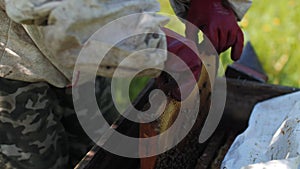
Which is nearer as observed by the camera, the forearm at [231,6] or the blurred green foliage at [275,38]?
the forearm at [231,6]

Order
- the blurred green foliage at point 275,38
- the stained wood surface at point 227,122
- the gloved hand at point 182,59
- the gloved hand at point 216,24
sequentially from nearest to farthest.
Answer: the gloved hand at point 182,59, the gloved hand at point 216,24, the stained wood surface at point 227,122, the blurred green foliage at point 275,38

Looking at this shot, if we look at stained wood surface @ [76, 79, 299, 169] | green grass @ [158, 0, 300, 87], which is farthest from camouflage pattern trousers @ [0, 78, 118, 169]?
green grass @ [158, 0, 300, 87]

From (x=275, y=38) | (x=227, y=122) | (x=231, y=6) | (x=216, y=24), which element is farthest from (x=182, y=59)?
(x=275, y=38)

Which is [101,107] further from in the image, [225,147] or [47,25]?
[47,25]

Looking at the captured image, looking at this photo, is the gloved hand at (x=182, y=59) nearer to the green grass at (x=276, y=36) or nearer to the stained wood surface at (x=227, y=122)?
the stained wood surface at (x=227, y=122)

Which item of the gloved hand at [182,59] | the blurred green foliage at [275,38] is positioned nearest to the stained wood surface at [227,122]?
the gloved hand at [182,59]

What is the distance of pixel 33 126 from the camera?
139cm

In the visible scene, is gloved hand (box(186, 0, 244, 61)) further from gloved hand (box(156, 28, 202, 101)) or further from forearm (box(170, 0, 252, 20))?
gloved hand (box(156, 28, 202, 101))

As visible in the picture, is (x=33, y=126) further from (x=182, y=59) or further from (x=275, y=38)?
(x=275, y=38)

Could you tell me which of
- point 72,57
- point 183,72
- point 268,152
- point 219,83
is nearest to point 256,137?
point 268,152

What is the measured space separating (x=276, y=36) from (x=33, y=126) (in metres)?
1.75

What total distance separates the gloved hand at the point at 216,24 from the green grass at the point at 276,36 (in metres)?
0.99

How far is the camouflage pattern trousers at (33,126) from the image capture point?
1.34 meters

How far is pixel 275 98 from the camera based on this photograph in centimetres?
168
